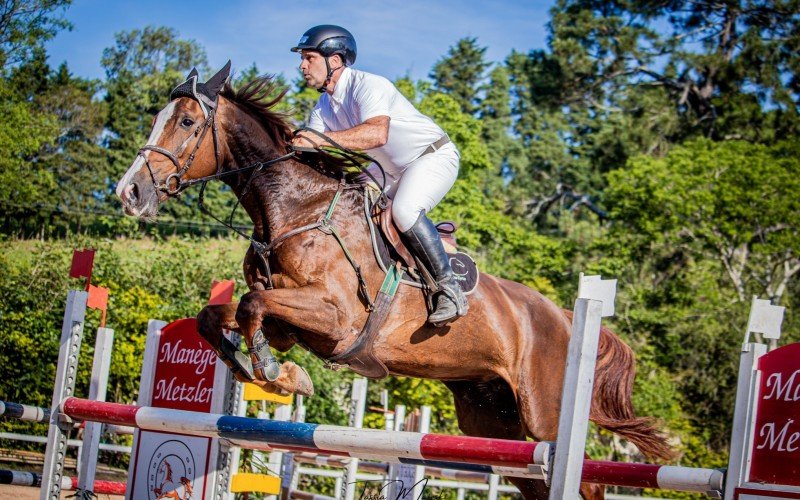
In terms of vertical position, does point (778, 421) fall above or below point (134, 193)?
below

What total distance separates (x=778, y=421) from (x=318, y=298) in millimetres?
2216

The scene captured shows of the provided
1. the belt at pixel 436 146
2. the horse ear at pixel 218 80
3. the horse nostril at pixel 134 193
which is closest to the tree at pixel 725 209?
the belt at pixel 436 146

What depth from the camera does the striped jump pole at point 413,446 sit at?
3.42 metres

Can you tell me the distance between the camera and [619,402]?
5695mm

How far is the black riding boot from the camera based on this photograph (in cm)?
497

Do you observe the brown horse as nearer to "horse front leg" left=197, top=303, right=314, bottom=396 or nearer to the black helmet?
"horse front leg" left=197, top=303, right=314, bottom=396

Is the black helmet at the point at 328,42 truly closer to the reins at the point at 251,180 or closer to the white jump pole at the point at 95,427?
the reins at the point at 251,180

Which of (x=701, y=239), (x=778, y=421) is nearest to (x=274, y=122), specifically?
(x=778, y=421)

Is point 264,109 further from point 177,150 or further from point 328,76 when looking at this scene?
point 177,150

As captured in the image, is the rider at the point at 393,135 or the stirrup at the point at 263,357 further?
the rider at the point at 393,135

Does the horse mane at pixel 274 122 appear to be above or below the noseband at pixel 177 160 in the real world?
above

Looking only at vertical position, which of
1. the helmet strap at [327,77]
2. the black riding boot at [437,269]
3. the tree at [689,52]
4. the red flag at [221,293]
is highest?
the tree at [689,52]

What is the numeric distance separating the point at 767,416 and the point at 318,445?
1.87 metres

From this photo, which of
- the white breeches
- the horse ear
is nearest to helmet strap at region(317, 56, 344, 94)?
the horse ear
